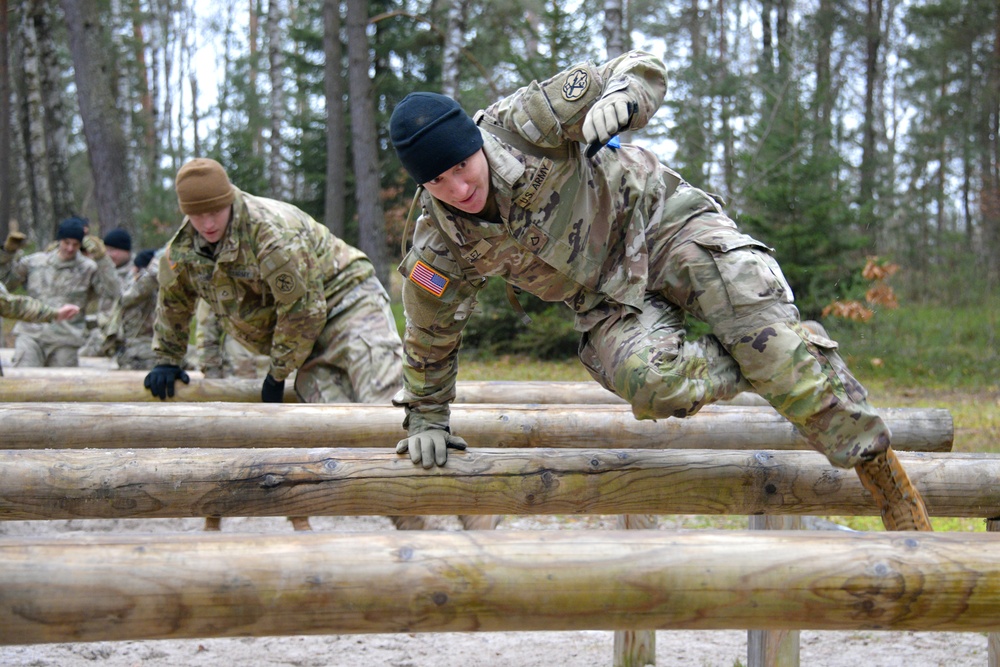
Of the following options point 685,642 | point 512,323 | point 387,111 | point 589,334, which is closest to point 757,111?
point 512,323

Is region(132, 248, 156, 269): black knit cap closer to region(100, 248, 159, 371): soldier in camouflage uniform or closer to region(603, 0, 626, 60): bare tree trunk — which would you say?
region(100, 248, 159, 371): soldier in camouflage uniform

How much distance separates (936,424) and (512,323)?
860 cm

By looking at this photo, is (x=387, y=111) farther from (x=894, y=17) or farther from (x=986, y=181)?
(x=894, y=17)

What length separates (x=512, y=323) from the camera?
12328 millimetres

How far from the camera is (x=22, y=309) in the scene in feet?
23.5

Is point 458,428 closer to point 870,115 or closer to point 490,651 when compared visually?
point 490,651

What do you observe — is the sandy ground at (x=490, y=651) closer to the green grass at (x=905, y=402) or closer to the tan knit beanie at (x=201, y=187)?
the green grass at (x=905, y=402)

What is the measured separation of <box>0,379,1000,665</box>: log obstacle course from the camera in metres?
2.16

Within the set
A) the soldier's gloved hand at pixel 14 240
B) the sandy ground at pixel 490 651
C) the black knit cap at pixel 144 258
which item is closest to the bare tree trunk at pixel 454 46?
the black knit cap at pixel 144 258

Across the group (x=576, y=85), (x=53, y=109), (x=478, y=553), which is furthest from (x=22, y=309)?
(x=53, y=109)

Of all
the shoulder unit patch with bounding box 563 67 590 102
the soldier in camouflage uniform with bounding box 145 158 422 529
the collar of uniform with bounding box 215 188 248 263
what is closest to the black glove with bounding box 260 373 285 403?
the soldier in camouflage uniform with bounding box 145 158 422 529

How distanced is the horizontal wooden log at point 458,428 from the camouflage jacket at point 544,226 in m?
0.67

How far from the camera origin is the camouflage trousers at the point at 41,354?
30.3 ft

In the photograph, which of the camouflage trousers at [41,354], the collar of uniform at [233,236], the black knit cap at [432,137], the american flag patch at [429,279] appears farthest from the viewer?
the camouflage trousers at [41,354]
